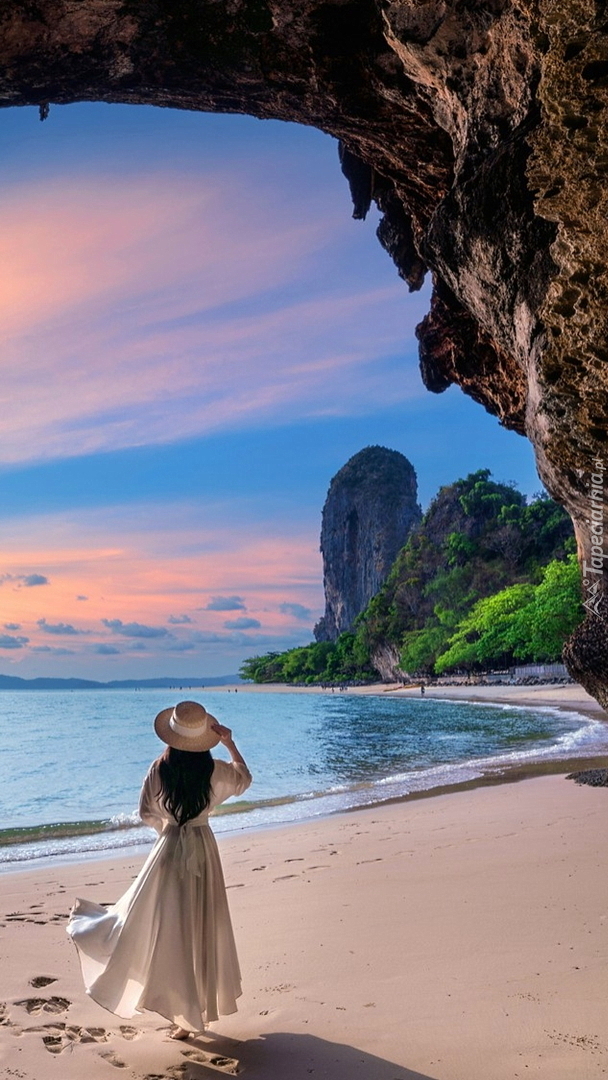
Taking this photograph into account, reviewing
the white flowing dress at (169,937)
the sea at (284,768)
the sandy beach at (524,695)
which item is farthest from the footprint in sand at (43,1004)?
the sandy beach at (524,695)

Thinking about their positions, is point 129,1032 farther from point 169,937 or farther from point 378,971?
point 378,971

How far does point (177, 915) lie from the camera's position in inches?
134

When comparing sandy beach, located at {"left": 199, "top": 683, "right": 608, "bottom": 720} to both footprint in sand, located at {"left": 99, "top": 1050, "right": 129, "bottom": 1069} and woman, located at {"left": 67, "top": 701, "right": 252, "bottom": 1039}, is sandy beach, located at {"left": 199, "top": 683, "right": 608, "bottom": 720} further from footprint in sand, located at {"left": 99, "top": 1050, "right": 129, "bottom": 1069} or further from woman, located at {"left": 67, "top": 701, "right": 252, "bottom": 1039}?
footprint in sand, located at {"left": 99, "top": 1050, "right": 129, "bottom": 1069}

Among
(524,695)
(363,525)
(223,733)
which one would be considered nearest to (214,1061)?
(223,733)

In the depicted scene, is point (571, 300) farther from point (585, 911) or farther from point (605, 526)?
point (585, 911)

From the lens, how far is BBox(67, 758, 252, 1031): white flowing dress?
10.9 feet

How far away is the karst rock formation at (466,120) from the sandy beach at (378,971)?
159cm

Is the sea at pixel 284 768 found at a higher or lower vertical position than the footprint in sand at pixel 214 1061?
lower

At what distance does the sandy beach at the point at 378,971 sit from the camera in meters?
3.12

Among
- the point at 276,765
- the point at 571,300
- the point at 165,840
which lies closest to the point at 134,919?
the point at 165,840

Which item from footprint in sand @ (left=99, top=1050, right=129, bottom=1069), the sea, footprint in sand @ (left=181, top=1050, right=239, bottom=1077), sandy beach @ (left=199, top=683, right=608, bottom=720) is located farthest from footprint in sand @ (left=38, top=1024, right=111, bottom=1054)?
sandy beach @ (left=199, top=683, right=608, bottom=720)

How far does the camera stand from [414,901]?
5277 mm

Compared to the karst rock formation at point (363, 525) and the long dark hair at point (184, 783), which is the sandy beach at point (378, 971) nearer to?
the long dark hair at point (184, 783)

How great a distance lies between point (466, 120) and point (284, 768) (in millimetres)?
15642
